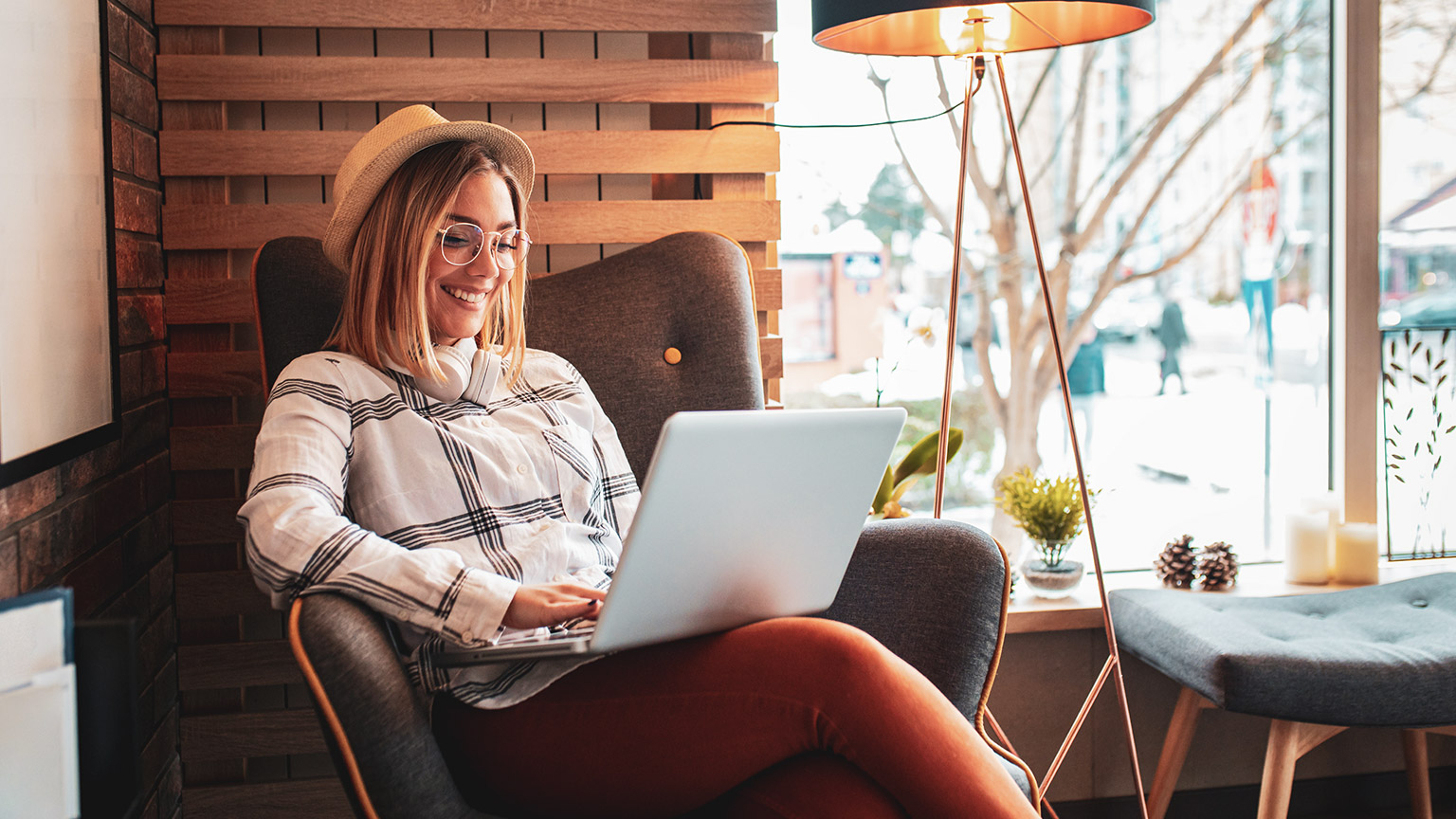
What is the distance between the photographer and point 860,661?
108 centimetres

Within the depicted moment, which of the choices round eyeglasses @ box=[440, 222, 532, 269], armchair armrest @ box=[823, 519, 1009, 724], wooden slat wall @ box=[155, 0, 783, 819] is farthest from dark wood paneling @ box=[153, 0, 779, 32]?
armchair armrest @ box=[823, 519, 1009, 724]

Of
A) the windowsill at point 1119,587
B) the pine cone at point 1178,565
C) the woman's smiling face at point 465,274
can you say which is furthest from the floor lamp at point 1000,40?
the woman's smiling face at point 465,274

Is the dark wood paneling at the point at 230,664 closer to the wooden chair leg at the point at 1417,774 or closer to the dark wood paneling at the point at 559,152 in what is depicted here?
the dark wood paneling at the point at 559,152

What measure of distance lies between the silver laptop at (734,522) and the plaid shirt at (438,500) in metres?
0.10

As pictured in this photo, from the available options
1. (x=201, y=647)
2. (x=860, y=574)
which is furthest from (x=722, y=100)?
(x=201, y=647)

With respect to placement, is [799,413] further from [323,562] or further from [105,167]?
[105,167]

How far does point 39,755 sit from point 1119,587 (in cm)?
205

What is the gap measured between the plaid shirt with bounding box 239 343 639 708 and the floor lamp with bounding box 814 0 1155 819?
2.14 feet

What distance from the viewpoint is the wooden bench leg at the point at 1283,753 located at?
1.75 meters

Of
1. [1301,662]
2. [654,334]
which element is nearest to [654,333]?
[654,334]

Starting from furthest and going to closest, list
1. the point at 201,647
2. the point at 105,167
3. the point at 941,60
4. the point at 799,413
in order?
the point at 941,60
the point at 201,647
the point at 105,167
the point at 799,413

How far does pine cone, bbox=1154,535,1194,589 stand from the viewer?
2211 mm

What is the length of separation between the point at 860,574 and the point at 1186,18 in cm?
167

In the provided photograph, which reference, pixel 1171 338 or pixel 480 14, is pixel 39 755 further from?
pixel 1171 338
